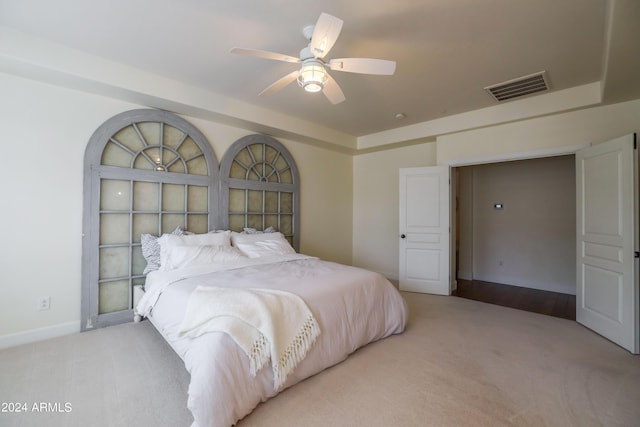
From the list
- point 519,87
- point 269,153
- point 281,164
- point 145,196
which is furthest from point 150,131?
point 519,87

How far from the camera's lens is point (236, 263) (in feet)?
9.93

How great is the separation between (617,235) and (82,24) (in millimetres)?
5141

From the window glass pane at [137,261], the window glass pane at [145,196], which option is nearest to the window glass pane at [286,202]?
the window glass pane at [145,196]

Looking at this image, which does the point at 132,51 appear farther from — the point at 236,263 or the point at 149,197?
the point at 236,263

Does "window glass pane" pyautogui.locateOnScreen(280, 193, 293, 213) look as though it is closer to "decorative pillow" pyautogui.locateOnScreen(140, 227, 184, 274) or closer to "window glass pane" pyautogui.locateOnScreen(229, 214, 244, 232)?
"window glass pane" pyautogui.locateOnScreen(229, 214, 244, 232)

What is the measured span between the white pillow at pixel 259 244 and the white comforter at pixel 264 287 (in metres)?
0.33

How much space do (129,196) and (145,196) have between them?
0.16 meters

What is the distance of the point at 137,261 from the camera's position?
3.21m

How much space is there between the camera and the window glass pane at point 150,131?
3.25 metres

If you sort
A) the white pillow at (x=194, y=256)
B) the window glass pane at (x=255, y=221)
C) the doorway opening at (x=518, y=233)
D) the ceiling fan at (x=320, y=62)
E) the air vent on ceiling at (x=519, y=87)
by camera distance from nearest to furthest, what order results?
1. the ceiling fan at (x=320, y=62)
2. the white pillow at (x=194, y=256)
3. the air vent on ceiling at (x=519, y=87)
4. the window glass pane at (x=255, y=221)
5. the doorway opening at (x=518, y=233)

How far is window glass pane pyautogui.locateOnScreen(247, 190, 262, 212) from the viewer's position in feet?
13.7

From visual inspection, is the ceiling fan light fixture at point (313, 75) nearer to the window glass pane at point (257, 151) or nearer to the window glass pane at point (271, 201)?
the window glass pane at point (257, 151)

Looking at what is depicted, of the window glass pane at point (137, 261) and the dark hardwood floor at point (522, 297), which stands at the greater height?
the window glass pane at point (137, 261)

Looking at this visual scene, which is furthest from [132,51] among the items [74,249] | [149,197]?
[74,249]
